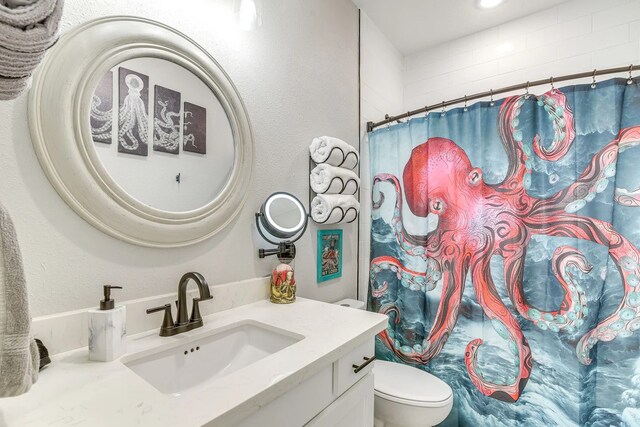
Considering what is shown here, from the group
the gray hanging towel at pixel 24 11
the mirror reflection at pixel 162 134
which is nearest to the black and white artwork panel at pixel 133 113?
the mirror reflection at pixel 162 134

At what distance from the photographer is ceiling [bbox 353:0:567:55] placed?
6.14 feet

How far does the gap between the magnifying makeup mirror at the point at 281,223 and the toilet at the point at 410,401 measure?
711 millimetres

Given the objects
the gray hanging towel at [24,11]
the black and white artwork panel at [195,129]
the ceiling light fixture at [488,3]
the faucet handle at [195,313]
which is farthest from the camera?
the ceiling light fixture at [488,3]

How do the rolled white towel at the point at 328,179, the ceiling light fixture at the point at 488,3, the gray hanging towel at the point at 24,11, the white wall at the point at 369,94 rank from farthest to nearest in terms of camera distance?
the white wall at the point at 369,94 → the ceiling light fixture at the point at 488,3 → the rolled white towel at the point at 328,179 → the gray hanging towel at the point at 24,11

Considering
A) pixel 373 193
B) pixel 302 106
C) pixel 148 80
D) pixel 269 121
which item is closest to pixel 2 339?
pixel 148 80

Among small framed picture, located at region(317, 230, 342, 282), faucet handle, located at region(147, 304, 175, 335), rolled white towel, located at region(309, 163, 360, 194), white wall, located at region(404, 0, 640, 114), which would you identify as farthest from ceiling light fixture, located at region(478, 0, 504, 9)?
faucet handle, located at region(147, 304, 175, 335)

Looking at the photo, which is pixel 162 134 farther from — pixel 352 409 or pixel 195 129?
pixel 352 409

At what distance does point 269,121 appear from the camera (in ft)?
4.39

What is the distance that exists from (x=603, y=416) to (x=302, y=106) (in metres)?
1.96

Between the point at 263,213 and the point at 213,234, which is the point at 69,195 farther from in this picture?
the point at 263,213

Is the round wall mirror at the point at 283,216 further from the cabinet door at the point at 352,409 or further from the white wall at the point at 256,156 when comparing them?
the cabinet door at the point at 352,409

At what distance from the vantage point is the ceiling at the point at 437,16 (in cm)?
187

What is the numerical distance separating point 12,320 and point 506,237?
5.73 ft

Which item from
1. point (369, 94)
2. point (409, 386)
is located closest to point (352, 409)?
point (409, 386)
